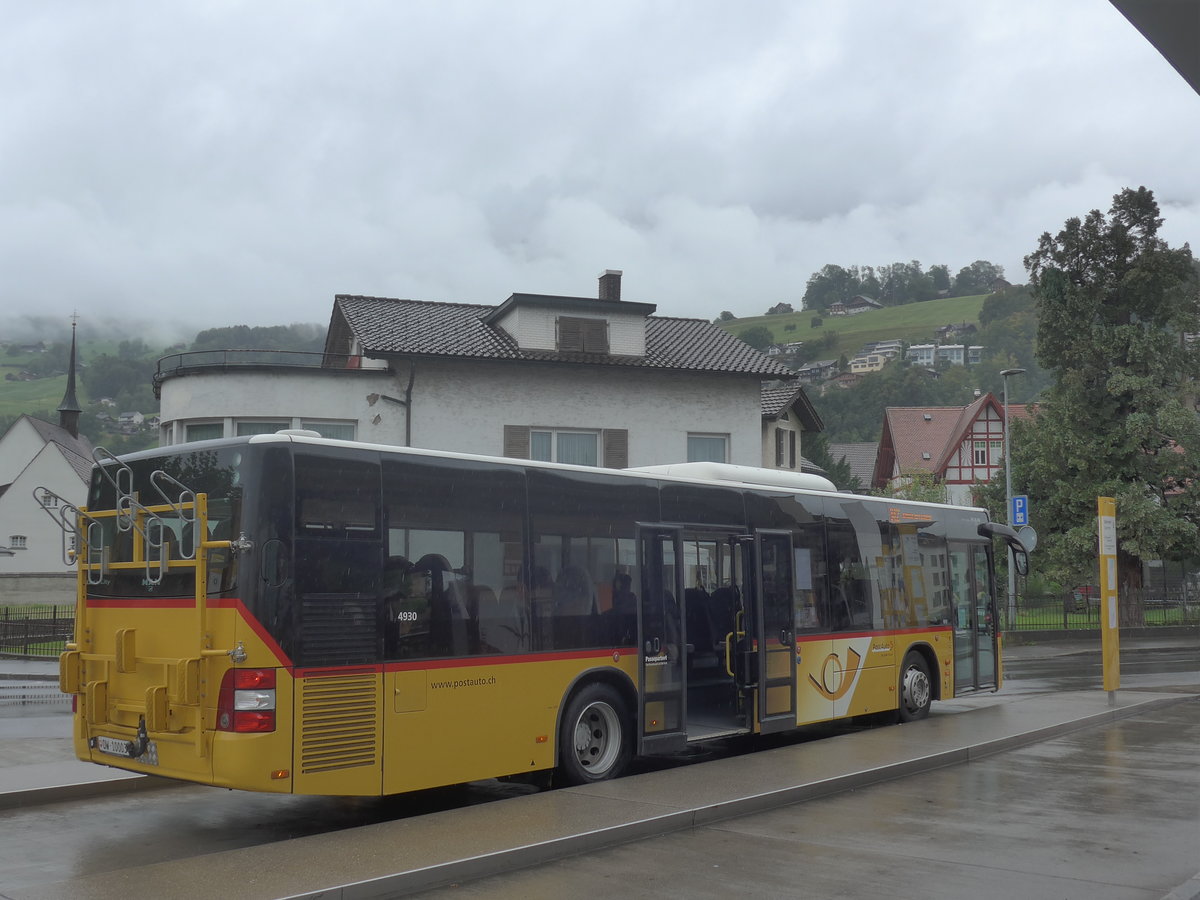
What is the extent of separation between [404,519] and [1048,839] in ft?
17.2

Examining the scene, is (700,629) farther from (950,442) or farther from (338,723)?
(950,442)

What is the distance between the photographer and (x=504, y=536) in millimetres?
10305

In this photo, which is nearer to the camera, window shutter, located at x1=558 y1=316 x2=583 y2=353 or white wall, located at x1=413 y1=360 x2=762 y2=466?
white wall, located at x1=413 y1=360 x2=762 y2=466

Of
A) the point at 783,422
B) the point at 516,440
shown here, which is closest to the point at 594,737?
the point at 516,440

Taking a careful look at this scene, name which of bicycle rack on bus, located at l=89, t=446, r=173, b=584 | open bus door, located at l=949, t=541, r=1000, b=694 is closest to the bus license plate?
bicycle rack on bus, located at l=89, t=446, r=173, b=584

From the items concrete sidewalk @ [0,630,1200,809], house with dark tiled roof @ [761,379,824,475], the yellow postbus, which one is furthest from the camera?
house with dark tiled roof @ [761,379,824,475]

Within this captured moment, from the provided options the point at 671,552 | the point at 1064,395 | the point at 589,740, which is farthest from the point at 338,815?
the point at 1064,395

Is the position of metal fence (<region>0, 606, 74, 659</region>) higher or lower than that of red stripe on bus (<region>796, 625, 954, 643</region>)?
lower

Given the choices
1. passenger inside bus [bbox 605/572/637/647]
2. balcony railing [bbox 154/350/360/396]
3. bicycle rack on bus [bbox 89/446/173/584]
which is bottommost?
passenger inside bus [bbox 605/572/637/647]

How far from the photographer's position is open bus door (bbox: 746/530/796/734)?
1280 cm

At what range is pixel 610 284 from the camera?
124 feet

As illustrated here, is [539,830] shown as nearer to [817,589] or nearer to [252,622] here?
[252,622]

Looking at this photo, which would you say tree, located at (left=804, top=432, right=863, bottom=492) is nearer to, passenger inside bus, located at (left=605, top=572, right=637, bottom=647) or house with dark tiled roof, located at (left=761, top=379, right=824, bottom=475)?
house with dark tiled roof, located at (left=761, top=379, right=824, bottom=475)

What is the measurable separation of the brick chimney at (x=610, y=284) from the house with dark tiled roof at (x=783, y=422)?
5945 millimetres
